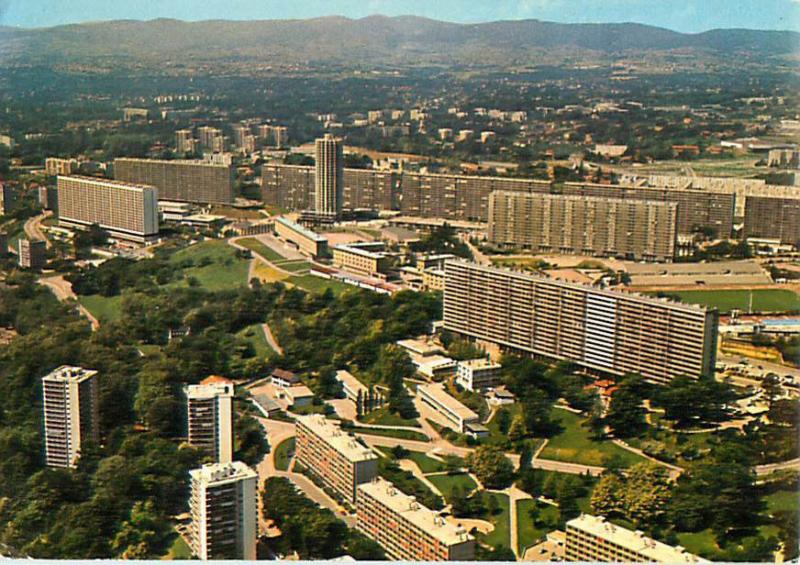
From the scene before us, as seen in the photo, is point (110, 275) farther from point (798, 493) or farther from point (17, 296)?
point (798, 493)

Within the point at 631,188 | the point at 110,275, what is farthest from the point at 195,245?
the point at 631,188

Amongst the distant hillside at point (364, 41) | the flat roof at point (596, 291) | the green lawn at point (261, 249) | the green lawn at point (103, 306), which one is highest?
the distant hillside at point (364, 41)

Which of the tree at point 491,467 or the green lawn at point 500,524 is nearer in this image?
the green lawn at point 500,524

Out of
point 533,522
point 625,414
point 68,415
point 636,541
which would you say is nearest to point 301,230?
point 68,415

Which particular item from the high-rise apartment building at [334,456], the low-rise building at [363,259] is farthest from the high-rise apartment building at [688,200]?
the high-rise apartment building at [334,456]

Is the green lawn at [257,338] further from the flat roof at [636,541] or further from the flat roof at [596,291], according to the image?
the flat roof at [636,541]

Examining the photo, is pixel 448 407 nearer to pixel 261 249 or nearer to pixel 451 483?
pixel 451 483
